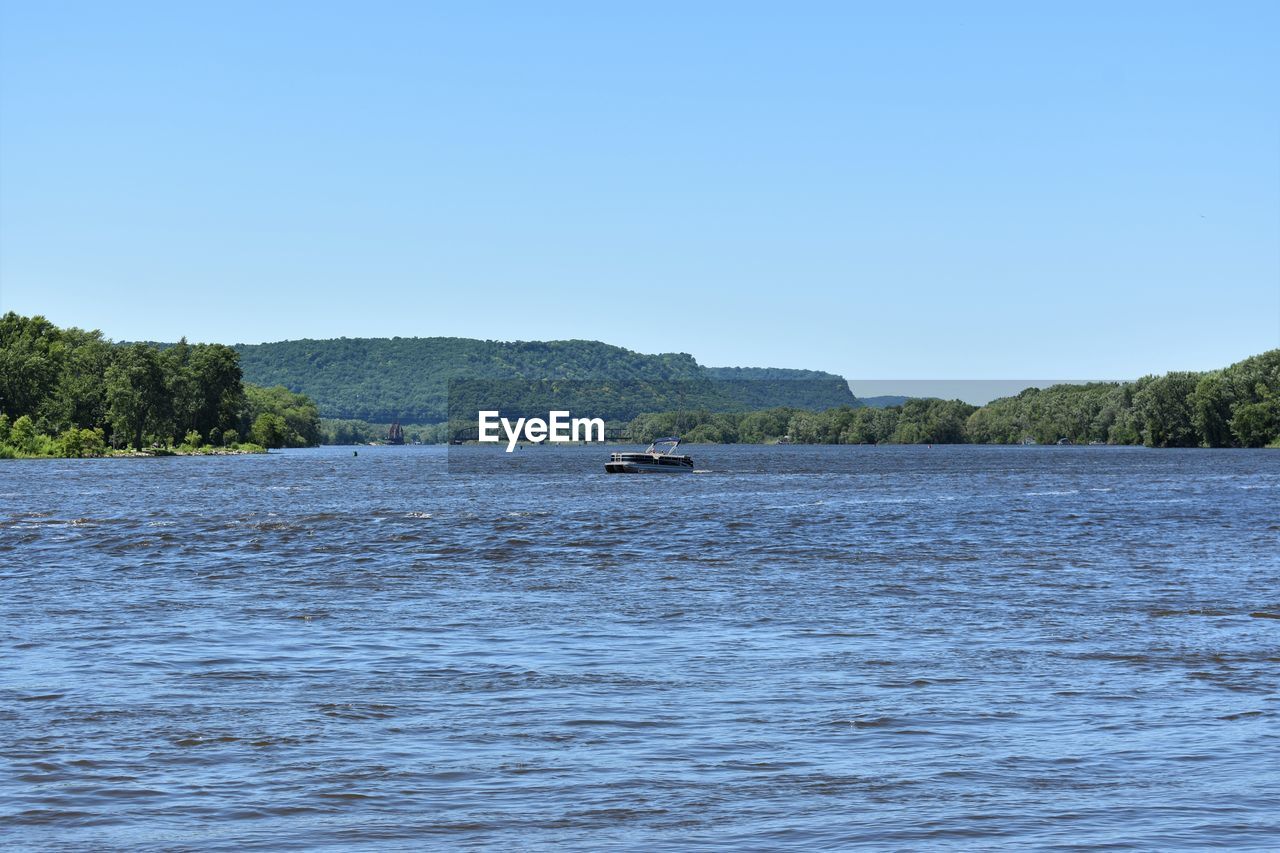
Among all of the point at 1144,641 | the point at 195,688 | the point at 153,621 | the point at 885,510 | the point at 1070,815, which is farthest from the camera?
the point at 885,510

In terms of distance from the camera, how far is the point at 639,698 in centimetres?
2183

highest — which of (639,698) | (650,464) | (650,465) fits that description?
(650,464)

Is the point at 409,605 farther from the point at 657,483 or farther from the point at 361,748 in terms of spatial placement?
the point at 657,483

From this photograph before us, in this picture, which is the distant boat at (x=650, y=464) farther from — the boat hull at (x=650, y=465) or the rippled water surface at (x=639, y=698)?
the rippled water surface at (x=639, y=698)

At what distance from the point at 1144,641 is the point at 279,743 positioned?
17.4m

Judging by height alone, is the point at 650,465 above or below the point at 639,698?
above

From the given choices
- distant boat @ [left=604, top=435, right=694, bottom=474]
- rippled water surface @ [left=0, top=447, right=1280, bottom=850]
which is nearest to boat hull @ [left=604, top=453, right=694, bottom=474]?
distant boat @ [left=604, top=435, right=694, bottom=474]

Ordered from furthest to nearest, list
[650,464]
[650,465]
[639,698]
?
[650,464] → [650,465] → [639,698]

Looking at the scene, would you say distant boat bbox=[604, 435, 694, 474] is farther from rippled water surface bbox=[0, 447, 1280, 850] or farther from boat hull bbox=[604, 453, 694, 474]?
rippled water surface bbox=[0, 447, 1280, 850]

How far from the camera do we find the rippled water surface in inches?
601

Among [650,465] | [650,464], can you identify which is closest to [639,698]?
[650,465]

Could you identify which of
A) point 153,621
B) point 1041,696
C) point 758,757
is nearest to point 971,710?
point 1041,696

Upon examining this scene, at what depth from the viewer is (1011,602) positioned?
116 feet

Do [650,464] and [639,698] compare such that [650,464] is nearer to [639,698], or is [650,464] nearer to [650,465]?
[650,465]
